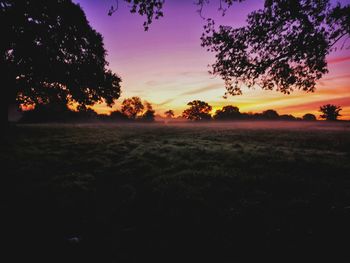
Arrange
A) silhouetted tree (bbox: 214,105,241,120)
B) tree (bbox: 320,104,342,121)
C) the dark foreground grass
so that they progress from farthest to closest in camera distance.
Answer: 1. silhouetted tree (bbox: 214,105,241,120)
2. tree (bbox: 320,104,342,121)
3. the dark foreground grass

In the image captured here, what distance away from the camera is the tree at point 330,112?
3659 inches

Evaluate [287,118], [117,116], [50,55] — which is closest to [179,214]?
[50,55]

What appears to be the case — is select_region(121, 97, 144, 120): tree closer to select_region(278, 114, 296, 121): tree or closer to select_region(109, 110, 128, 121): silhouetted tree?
select_region(109, 110, 128, 121): silhouetted tree

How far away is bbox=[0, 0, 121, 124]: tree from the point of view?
1772 cm

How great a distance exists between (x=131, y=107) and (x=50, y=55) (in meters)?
106

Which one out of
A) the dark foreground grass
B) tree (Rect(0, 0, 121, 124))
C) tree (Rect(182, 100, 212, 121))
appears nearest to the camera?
the dark foreground grass

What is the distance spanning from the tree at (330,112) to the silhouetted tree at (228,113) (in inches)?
1631

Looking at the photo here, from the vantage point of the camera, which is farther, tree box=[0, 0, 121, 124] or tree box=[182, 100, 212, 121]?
tree box=[182, 100, 212, 121]

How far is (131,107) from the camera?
4894 inches

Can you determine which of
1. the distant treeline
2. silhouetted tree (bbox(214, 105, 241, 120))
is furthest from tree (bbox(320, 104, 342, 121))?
silhouetted tree (bbox(214, 105, 241, 120))

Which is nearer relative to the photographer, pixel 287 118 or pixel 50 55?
pixel 50 55

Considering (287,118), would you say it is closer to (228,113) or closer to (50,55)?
(228,113)

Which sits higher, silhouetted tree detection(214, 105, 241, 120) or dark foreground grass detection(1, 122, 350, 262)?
silhouetted tree detection(214, 105, 241, 120)

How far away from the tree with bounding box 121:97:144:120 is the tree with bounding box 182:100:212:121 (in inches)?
1357
